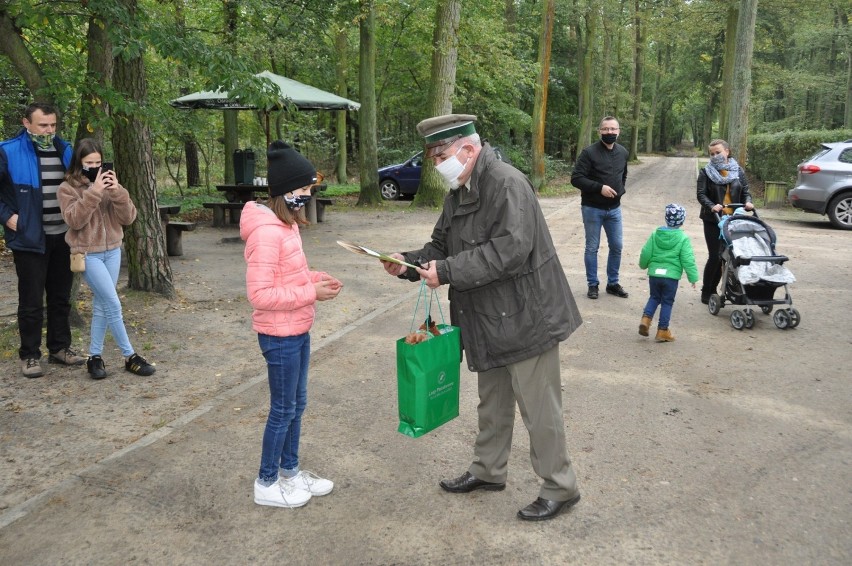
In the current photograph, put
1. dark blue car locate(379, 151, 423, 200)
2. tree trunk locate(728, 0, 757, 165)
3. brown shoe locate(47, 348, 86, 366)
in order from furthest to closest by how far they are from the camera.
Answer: dark blue car locate(379, 151, 423, 200)
tree trunk locate(728, 0, 757, 165)
brown shoe locate(47, 348, 86, 366)

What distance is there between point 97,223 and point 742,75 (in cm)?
1430

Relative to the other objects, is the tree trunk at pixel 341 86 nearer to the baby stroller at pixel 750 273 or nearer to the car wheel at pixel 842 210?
the car wheel at pixel 842 210

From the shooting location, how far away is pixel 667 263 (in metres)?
6.68

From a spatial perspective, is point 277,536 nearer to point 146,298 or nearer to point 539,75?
point 146,298

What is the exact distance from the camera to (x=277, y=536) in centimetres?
343

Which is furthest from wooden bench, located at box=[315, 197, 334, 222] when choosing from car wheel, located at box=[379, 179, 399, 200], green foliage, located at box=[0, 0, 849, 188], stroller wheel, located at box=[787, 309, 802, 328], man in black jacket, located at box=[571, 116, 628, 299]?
stroller wheel, located at box=[787, 309, 802, 328]

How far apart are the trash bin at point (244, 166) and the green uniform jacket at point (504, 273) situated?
13445 mm

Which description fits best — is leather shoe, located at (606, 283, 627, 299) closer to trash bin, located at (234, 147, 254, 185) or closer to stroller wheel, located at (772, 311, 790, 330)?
stroller wheel, located at (772, 311, 790, 330)

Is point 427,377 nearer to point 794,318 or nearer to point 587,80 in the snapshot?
point 794,318

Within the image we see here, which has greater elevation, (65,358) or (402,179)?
(402,179)

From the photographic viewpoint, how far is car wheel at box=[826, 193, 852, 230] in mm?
14539

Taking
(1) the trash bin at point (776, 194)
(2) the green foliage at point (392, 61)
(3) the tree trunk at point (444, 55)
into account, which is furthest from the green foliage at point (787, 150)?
(3) the tree trunk at point (444, 55)

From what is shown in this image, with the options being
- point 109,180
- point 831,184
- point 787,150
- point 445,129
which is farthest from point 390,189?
point 445,129

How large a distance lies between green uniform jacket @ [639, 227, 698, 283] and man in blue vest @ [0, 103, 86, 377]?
5.14 meters
